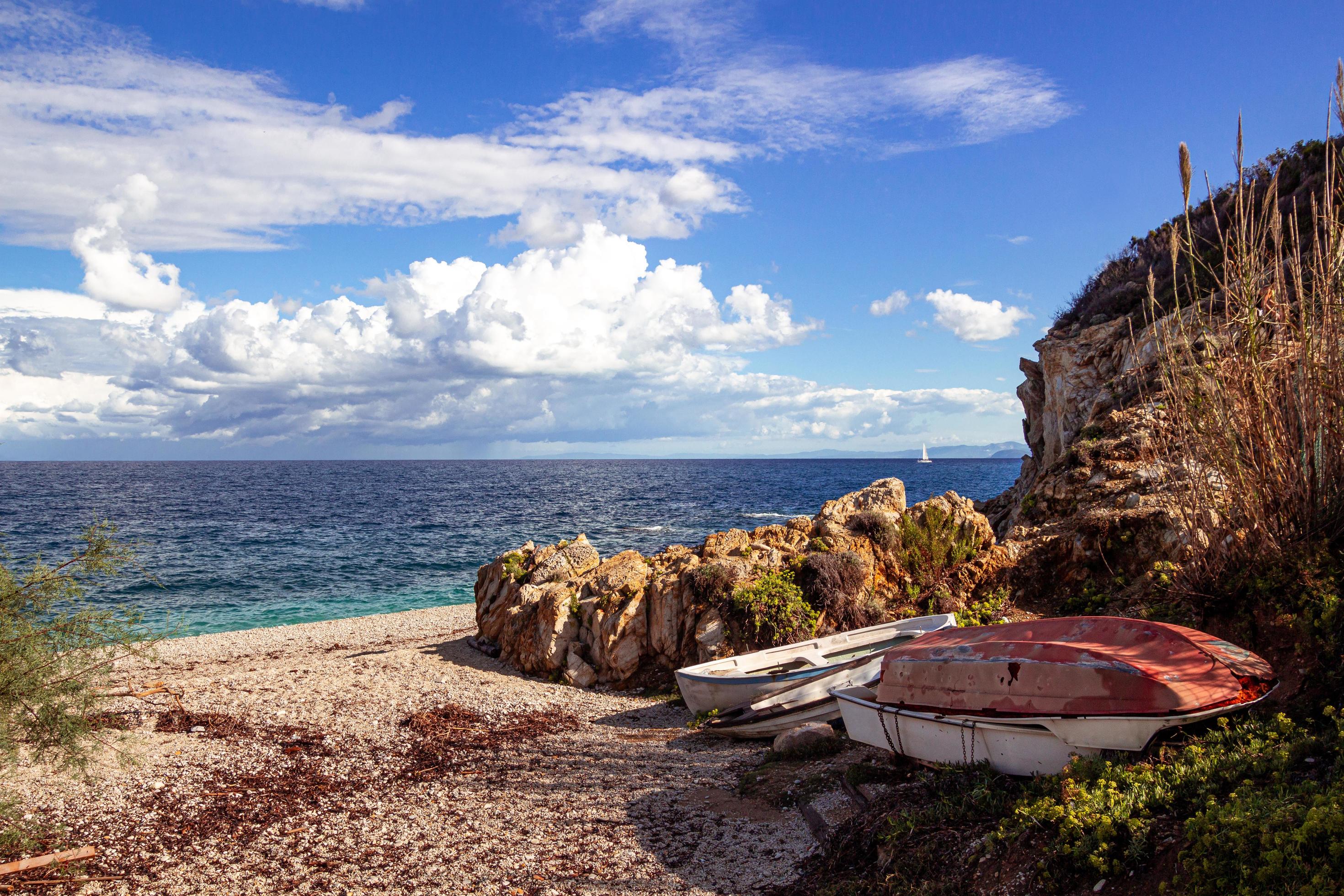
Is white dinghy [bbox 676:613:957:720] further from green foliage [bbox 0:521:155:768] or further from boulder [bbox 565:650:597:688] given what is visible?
green foliage [bbox 0:521:155:768]

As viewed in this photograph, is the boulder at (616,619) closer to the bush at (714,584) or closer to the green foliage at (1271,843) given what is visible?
the bush at (714,584)

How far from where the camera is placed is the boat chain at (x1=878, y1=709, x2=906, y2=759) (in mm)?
6883

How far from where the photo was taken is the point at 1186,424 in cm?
724

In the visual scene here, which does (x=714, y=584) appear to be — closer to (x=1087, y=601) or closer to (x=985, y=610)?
(x=985, y=610)

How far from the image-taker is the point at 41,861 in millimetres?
6828

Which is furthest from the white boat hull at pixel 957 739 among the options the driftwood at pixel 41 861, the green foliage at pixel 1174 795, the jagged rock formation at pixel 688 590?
the driftwood at pixel 41 861

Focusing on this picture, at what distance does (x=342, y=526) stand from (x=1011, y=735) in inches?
1892

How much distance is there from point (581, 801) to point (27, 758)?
7103 millimetres

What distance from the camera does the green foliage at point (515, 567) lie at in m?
16.0

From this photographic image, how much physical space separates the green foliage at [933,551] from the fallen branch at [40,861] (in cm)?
1174

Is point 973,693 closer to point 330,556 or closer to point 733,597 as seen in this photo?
point 733,597

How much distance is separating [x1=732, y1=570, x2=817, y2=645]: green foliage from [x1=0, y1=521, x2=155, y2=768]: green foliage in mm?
8116

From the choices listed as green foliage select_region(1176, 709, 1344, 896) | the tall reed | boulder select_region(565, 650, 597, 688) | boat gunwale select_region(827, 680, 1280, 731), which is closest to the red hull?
boat gunwale select_region(827, 680, 1280, 731)

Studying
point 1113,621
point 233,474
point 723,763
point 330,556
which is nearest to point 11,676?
point 723,763
